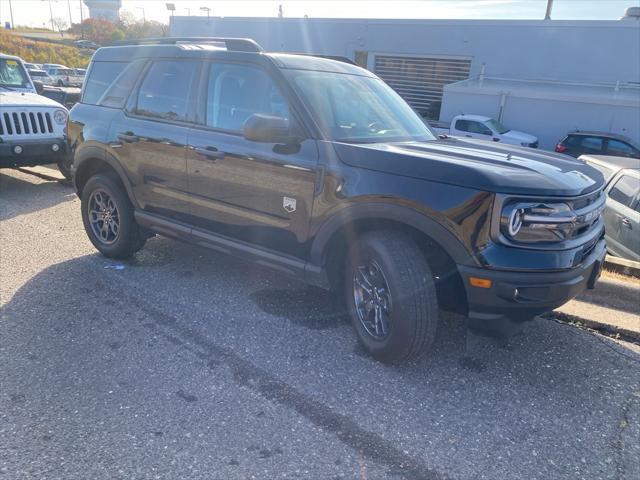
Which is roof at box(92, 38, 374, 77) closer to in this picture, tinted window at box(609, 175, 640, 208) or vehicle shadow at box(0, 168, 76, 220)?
vehicle shadow at box(0, 168, 76, 220)

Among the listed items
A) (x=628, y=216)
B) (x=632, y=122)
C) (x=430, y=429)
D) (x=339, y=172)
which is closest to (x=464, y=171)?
(x=339, y=172)

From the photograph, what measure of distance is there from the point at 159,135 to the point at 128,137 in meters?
0.44

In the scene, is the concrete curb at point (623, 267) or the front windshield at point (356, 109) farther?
the concrete curb at point (623, 267)

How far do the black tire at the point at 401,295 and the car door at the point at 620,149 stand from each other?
555 inches

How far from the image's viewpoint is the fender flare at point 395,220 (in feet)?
9.29

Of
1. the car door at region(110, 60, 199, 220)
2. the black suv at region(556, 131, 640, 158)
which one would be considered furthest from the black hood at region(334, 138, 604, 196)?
the black suv at region(556, 131, 640, 158)

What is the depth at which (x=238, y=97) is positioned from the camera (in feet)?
12.8

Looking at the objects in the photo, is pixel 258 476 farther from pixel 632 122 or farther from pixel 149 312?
pixel 632 122

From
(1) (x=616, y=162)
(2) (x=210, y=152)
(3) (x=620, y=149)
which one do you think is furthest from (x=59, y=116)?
(3) (x=620, y=149)

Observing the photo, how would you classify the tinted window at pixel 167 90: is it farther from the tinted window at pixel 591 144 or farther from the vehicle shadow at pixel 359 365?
the tinted window at pixel 591 144

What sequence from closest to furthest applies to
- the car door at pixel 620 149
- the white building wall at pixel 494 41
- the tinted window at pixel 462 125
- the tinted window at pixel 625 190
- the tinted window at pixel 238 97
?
the tinted window at pixel 238 97, the tinted window at pixel 625 190, the car door at pixel 620 149, the tinted window at pixel 462 125, the white building wall at pixel 494 41

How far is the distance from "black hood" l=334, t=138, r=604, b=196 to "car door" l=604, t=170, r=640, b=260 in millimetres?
3232

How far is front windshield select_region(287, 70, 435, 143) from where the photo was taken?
3.54 m

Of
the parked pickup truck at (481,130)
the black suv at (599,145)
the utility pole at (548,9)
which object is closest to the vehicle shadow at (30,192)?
the parked pickup truck at (481,130)
